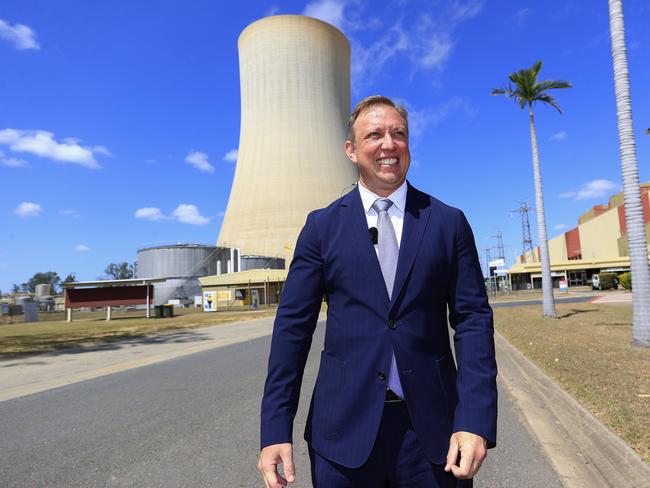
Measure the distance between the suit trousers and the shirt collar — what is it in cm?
70

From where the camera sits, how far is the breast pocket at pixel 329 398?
61.2 inches

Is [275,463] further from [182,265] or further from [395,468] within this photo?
[182,265]

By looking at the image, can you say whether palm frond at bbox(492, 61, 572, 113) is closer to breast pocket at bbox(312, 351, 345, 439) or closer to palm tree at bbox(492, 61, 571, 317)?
palm tree at bbox(492, 61, 571, 317)

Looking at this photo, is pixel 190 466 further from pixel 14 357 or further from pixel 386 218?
pixel 14 357

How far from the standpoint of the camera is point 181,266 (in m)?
62.8

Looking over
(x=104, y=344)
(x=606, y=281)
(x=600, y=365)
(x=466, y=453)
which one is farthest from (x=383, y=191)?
(x=606, y=281)

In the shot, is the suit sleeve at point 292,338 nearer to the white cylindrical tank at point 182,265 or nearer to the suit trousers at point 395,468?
the suit trousers at point 395,468

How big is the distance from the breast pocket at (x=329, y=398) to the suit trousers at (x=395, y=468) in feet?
0.35

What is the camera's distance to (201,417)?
18.7ft

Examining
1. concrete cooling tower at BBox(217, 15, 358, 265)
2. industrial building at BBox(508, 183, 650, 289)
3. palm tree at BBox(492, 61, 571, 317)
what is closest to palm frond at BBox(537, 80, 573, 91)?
palm tree at BBox(492, 61, 571, 317)

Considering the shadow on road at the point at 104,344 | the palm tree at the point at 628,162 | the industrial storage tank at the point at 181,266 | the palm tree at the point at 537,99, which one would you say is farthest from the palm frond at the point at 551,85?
the industrial storage tank at the point at 181,266

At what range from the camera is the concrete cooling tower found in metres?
45.1

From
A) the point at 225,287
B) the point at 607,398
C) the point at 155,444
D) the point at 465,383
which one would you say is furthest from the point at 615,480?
the point at 225,287

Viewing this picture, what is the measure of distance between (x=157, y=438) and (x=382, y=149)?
14.1 ft
